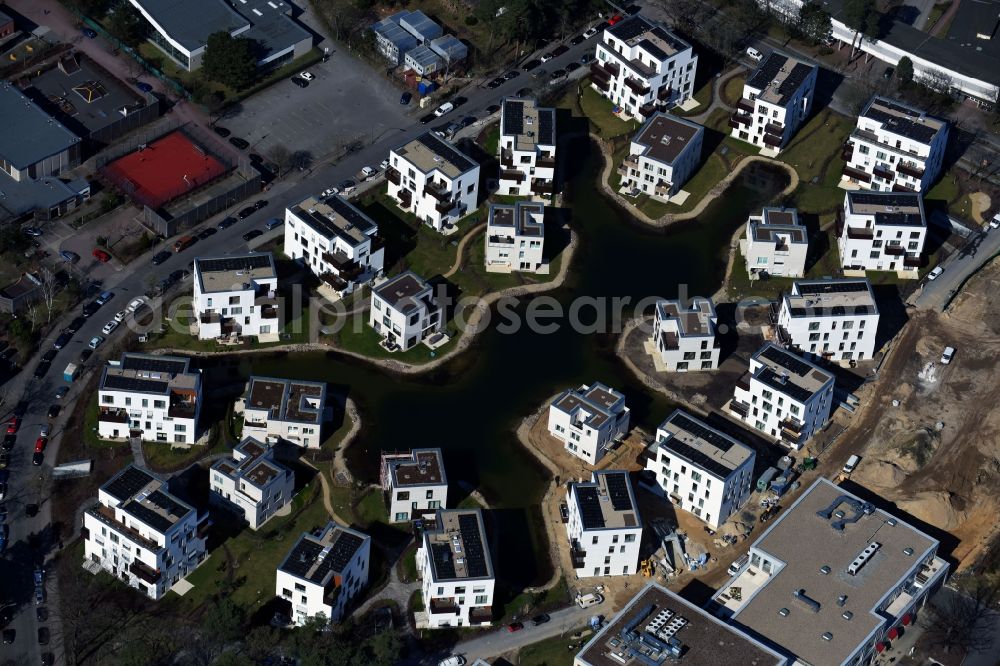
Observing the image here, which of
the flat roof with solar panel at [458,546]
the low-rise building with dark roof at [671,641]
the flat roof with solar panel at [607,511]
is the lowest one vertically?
the low-rise building with dark roof at [671,641]

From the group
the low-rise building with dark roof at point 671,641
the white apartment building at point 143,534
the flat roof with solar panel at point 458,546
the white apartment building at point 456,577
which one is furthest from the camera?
the white apartment building at point 143,534

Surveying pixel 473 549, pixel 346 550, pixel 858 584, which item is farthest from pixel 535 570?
pixel 858 584

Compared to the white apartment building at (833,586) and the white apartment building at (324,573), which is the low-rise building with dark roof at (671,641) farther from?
the white apartment building at (324,573)

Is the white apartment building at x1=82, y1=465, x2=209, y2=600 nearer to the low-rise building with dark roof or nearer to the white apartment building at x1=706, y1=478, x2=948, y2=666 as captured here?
the low-rise building with dark roof

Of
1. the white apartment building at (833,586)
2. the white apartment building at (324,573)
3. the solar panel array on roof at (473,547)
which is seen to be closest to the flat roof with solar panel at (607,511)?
the solar panel array on roof at (473,547)

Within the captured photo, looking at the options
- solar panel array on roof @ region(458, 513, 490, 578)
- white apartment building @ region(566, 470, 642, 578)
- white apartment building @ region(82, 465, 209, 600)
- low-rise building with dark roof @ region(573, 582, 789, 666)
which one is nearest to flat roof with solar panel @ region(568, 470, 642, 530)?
white apartment building @ region(566, 470, 642, 578)

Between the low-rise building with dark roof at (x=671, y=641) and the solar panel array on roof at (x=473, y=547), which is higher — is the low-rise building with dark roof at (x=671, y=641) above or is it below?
below

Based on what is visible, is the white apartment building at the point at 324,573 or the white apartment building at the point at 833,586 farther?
the white apartment building at the point at 324,573

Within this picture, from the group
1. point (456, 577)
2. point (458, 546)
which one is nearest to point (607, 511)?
point (458, 546)
